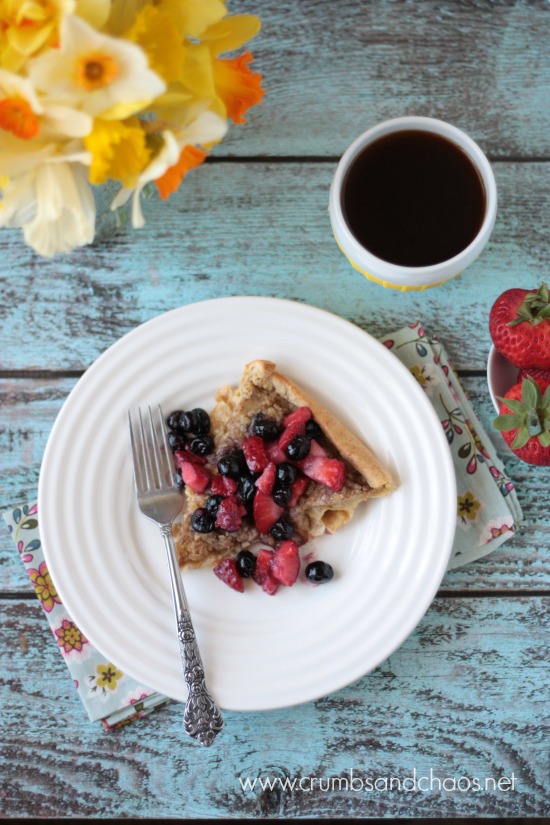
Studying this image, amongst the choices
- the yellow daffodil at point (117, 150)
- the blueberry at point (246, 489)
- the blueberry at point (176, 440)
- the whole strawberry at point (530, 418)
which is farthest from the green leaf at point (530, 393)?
the yellow daffodil at point (117, 150)

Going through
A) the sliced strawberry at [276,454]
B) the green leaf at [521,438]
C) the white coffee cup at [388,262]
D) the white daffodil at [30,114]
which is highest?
the white daffodil at [30,114]

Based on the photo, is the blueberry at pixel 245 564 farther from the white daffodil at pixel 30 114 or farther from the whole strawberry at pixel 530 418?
the white daffodil at pixel 30 114

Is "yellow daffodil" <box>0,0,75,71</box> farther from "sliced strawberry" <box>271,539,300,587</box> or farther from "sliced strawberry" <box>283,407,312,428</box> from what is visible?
"sliced strawberry" <box>271,539,300,587</box>

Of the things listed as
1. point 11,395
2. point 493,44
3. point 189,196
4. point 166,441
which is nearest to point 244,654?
point 166,441

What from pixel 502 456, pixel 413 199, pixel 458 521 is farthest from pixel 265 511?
pixel 413 199

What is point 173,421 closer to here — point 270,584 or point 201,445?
point 201,445

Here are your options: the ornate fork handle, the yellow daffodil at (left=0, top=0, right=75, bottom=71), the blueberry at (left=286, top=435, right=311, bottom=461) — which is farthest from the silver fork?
the yellow daffodil at (left=0, top=0, right=75, bottom=71)
